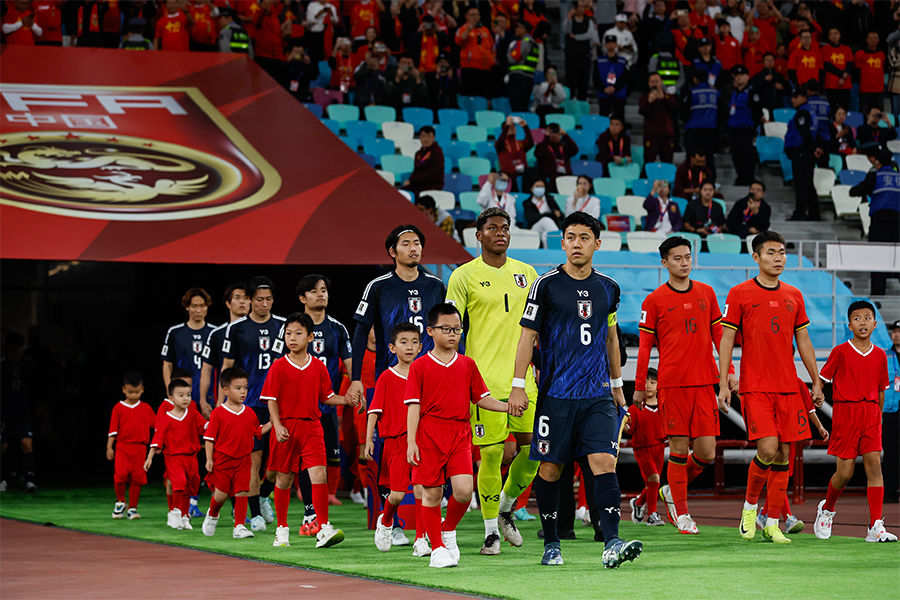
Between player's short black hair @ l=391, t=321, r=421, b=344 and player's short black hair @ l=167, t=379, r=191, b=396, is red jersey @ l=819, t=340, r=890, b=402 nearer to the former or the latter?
player's short black hair @ l=391, t=321, r=421, b=344

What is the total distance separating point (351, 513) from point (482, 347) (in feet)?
13.6

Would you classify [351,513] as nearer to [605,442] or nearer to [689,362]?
[689,362]

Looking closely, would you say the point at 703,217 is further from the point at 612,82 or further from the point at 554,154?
the point at 612,82

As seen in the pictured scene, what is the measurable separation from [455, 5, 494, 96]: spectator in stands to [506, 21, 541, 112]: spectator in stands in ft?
1.35

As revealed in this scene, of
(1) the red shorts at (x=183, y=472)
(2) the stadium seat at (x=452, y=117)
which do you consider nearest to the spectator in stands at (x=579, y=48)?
(2) the stadium seat at (x=452, y=117)

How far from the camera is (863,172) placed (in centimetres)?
1981

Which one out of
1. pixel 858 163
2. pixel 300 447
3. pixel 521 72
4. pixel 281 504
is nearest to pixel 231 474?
pixel 281 504

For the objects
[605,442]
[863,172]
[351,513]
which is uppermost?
[863,172]

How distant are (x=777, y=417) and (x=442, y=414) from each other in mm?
2844

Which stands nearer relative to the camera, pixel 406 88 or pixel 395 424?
pixel 395 424

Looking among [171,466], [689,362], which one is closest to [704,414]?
[689,362]

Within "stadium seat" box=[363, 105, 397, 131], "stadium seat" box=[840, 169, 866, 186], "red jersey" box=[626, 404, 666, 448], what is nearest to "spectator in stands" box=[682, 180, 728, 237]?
"stadium seat" box=[840, 169, 866, 186]

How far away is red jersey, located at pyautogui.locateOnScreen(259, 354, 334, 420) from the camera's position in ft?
27.0

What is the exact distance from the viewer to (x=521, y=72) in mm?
20125
